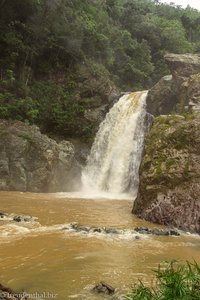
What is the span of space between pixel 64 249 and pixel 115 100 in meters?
17.6

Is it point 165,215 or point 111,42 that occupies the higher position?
point 111,42

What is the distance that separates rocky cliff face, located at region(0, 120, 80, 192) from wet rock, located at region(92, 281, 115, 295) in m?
13.5

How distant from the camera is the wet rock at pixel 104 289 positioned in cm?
628

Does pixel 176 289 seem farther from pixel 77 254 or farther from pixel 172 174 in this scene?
pixel 172 174

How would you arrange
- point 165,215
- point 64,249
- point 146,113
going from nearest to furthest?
point 64,249 → point 165,215 → point 146,113

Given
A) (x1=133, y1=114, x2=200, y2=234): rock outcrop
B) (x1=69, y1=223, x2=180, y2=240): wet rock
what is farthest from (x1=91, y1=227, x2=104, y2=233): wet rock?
(x1=133, y1=114, x2=200, y2=234): rock outcrop

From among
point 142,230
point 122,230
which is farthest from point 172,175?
point 122,230

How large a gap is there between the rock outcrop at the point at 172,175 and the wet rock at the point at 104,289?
5814 mm

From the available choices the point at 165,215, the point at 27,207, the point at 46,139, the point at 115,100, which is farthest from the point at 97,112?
the point at 165,215

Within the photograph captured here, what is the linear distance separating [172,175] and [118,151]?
932 cm

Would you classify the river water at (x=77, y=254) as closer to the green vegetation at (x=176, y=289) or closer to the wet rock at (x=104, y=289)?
the wet rock at (x=104, y=289)

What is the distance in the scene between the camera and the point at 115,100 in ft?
84.0

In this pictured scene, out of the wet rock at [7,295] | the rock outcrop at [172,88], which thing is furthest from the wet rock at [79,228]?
the rock outcrop at [172,88]

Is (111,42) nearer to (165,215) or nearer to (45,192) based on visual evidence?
(45,192)
